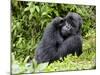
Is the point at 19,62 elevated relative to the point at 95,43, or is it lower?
lower

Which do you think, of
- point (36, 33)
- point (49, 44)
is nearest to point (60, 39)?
point (49, 44)

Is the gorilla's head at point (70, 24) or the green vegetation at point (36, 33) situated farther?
the gorilla's head at point (70, 24)

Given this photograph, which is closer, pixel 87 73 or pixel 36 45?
pixel 36 45

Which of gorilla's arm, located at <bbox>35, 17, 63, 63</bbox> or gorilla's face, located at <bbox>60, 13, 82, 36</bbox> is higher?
gorilla's face, located at <bbox>60, 13, 82, 36</bbox>

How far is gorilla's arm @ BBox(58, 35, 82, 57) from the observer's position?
2123mm

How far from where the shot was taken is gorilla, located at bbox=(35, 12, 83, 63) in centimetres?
206

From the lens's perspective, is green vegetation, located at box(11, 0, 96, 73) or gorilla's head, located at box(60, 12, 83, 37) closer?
green vegetation, located at box(11, 0, 96, 73)

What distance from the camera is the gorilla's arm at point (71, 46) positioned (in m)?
2.12

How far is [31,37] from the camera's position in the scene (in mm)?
2018

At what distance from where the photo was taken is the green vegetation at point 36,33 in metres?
1.96

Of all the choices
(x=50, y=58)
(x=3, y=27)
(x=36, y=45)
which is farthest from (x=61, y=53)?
(x=3, y=27)

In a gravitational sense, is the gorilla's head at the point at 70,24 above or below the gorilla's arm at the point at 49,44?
above
